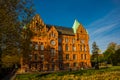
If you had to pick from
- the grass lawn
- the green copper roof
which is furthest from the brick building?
the grass lawn

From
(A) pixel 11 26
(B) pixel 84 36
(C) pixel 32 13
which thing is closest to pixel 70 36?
(B) pixel 84 36

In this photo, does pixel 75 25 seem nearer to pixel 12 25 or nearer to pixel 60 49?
pixel 60 49

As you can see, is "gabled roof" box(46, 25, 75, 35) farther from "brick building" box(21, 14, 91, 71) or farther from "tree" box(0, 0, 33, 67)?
"tree" box(0, 0, 33, 67)

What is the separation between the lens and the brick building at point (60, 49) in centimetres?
7072

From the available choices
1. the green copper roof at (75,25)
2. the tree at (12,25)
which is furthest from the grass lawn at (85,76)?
the green copper roof at (75,25)

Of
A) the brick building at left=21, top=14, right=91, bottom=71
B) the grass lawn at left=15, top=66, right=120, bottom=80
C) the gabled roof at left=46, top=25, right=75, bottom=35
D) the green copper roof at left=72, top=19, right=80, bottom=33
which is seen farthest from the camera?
the green copper roof at left=72, top=19, right=80, bottom=33

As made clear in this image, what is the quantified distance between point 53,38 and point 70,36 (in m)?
10.4

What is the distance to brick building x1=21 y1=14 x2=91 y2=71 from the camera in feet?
232

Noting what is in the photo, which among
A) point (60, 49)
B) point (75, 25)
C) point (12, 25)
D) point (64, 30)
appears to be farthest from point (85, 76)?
point (75, 25)

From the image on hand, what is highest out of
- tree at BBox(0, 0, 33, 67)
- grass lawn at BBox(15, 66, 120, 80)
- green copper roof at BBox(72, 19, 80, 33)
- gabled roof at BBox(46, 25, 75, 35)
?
green copper roof at BBox(72, 19, 80, 33)

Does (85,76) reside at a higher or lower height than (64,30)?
lower

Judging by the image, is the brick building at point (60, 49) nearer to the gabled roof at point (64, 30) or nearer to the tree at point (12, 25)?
the gabled roof at point (64, 30)

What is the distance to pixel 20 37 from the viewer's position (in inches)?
1062

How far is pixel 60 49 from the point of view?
78250 millimetres
